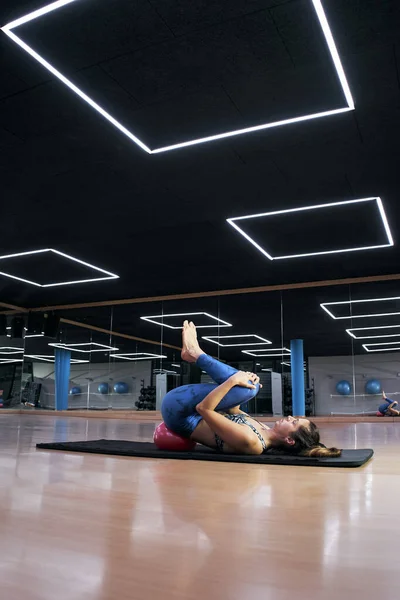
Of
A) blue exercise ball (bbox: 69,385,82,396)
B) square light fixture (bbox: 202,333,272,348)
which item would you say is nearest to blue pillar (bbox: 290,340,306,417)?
square light fixture (bbox: 202,333,272,348)

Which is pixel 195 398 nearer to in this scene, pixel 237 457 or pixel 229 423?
pixel 229 423

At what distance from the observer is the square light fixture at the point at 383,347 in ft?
29.7

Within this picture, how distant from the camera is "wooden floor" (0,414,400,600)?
2.23 feet

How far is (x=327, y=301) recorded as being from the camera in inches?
369

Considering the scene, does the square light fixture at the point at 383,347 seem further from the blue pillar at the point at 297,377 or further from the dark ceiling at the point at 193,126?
the dark ceiling at the point at 193,126

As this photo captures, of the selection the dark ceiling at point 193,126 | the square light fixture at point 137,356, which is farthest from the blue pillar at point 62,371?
the dark ceiling at point 193,126

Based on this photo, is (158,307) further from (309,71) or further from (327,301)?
(309,71)

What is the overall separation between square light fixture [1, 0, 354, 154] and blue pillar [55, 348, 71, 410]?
343 inches

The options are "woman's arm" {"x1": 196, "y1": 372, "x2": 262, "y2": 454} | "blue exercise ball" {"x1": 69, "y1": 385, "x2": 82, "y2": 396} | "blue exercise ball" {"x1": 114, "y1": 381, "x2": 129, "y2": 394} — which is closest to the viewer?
"woman's arm" {"x1": 196, "y1": 372, "x2": 262, "y2": 454}

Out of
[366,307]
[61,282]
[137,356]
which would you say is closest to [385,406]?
[366,307]

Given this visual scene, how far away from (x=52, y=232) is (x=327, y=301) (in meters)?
5.55

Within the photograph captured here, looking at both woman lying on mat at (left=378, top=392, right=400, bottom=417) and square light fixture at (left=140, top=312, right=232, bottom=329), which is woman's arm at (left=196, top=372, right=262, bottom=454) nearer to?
woman lying on mat at (left=378, top=392, right=400, bottom=417)

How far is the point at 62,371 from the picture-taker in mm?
12000

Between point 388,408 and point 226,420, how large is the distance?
7388 mm
